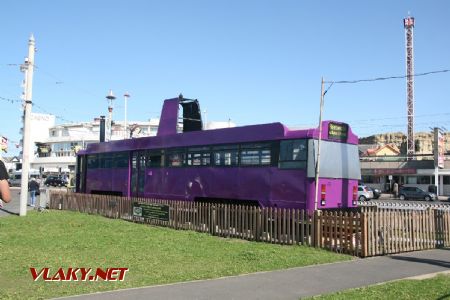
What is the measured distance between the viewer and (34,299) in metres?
7.18

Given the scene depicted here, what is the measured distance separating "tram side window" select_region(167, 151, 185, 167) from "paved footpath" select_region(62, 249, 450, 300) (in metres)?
9.48

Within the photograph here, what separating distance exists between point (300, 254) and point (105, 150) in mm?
15675

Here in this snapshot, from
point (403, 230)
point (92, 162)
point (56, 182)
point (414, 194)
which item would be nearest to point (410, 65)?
point (414, 194)

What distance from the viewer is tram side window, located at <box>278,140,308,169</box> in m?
14.5

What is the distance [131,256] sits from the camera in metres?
11.1

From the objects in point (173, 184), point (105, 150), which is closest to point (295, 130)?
point (173, 184)

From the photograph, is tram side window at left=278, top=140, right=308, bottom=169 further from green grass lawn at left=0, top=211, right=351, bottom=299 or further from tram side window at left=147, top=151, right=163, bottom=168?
tram side window at left=147, top=151, right=163, bottom=168

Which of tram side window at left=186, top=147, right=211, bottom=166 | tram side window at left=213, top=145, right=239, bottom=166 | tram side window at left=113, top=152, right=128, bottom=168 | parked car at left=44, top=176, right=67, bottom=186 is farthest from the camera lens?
parked car at left=44, top=176, right=67, bottom=186

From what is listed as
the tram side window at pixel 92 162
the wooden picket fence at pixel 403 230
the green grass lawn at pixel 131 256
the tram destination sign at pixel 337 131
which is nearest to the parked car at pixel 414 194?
the tram side window at pixel 92 162

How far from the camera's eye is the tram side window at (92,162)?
1020 inches

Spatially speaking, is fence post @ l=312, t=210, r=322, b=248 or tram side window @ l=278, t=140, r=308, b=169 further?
tram side window @ l=278, t=140, r=308, b=169

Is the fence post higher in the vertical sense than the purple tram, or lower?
lower

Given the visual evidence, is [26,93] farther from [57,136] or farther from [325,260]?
[57,136]

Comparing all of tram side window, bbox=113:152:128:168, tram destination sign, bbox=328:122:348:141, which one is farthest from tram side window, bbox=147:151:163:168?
tram destination sign, bbox=328:122:348:141
